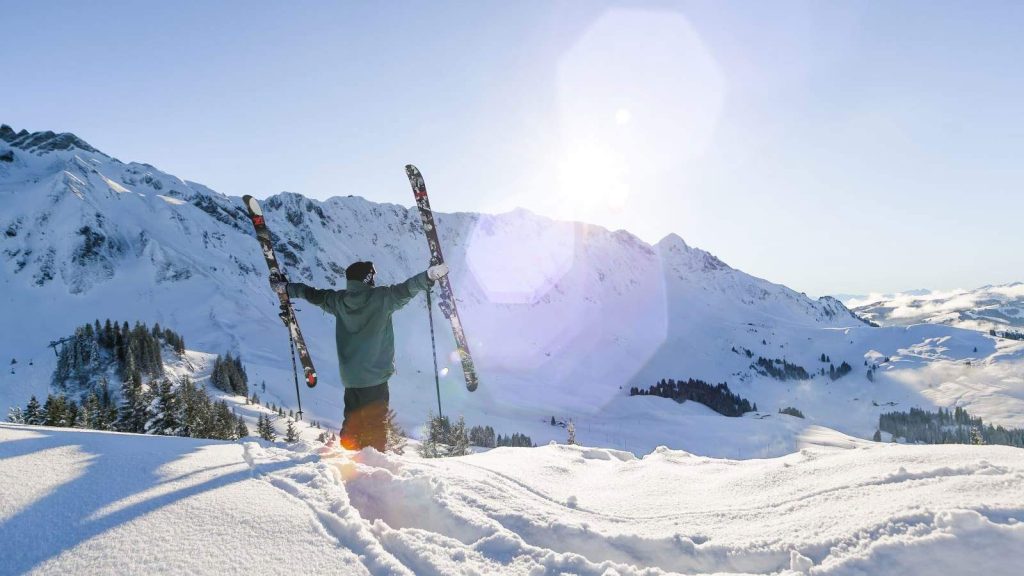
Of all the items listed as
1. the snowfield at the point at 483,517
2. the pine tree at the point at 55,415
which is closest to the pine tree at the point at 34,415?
the pine tree at the point at 55,415

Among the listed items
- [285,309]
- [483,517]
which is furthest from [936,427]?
[483,517]

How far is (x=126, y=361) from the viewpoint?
68.2 metres

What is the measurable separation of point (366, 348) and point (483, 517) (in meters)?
5.15

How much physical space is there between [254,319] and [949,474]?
504 ft

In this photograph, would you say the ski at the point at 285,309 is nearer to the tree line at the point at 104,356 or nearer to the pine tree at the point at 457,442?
the pine tree at the point at 457,442

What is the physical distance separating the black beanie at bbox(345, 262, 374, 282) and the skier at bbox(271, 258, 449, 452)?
0.10ft

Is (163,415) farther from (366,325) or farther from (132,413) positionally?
(366,325)

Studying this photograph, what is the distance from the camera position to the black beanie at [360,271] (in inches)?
353

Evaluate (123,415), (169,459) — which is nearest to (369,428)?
(169,459)

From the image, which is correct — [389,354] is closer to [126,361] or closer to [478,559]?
[478,559]

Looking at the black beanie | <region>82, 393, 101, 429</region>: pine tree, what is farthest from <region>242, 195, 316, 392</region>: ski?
<region>82, 393, 101, 429</region>: pine tree

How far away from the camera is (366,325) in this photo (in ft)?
28.7

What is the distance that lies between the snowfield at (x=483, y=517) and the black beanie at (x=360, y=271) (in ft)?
12.6

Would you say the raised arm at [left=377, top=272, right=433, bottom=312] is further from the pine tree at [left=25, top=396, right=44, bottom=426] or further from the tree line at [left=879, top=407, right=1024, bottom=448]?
the tree line at [left=879, top=407, right=1024, bottom=448]
